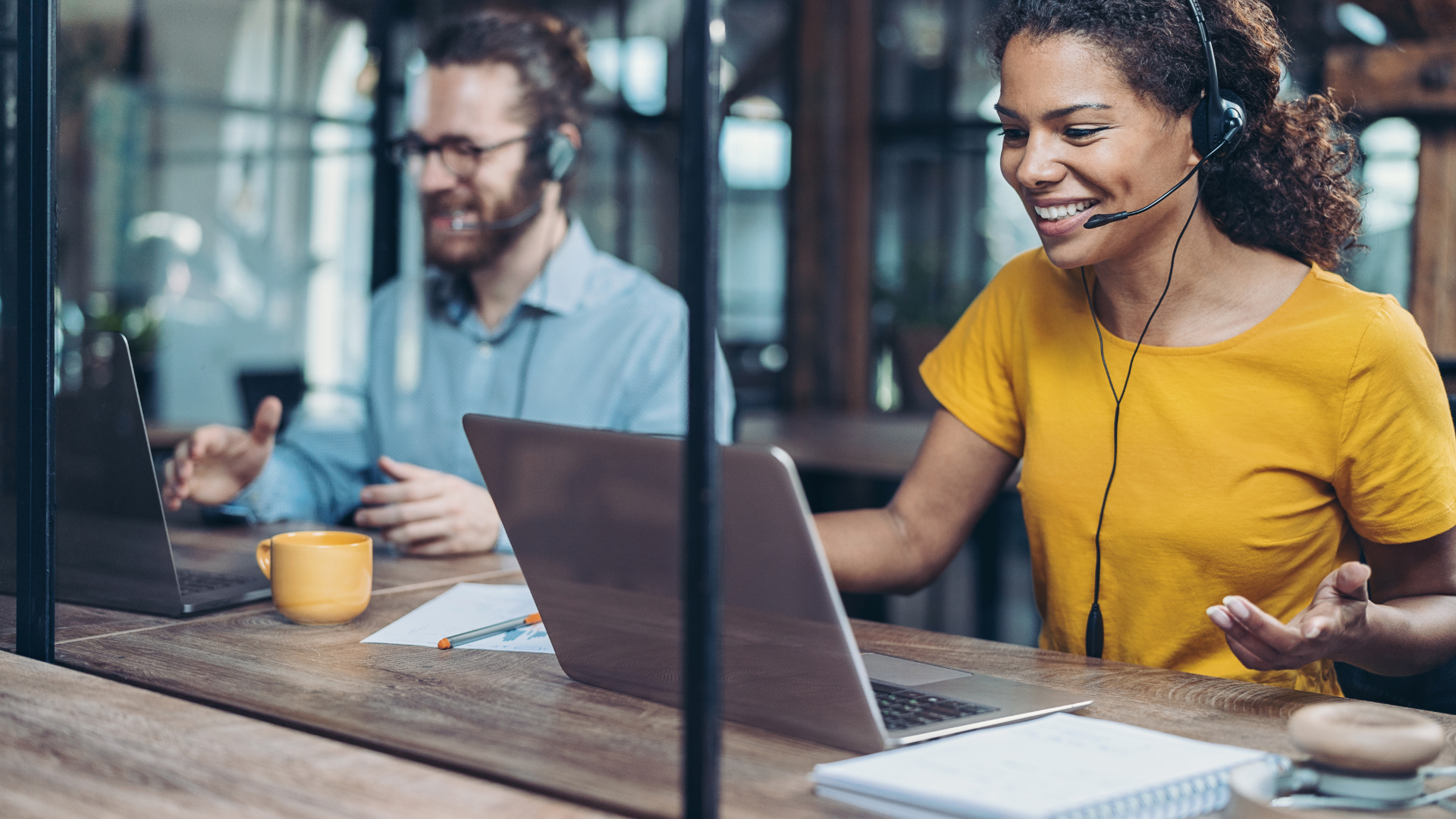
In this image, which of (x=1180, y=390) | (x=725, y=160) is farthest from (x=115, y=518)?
(x=725, y=160)

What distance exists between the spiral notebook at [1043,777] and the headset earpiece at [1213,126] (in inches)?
26.4

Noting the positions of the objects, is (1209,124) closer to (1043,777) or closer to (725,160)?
(1043,777)

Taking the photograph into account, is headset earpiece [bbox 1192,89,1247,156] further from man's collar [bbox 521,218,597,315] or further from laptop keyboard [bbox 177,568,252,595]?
laptop keyboard [bbox 177,568,252,595]

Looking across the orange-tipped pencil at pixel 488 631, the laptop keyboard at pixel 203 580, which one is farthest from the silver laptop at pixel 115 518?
the orange-tipped pencil at pixel 488 631

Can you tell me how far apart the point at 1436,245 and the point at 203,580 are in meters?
2.72

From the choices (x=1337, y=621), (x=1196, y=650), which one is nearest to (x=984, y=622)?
(x=1196, y=650)

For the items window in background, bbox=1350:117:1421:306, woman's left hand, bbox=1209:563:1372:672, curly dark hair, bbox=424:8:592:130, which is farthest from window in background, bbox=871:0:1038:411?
woman's left hand, bbox=1209:563:1372:672

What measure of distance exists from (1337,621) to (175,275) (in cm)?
549

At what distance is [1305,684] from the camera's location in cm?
133

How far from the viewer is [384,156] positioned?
522 centimetres

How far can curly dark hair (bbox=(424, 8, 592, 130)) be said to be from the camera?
2025 millimetres

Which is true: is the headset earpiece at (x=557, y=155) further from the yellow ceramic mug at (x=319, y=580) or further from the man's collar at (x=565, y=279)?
the yellow ceramic mug at (x=319, y=580)

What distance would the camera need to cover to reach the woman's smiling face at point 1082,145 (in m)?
1.23

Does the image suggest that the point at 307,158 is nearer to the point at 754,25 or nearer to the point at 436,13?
the point at 436,13
